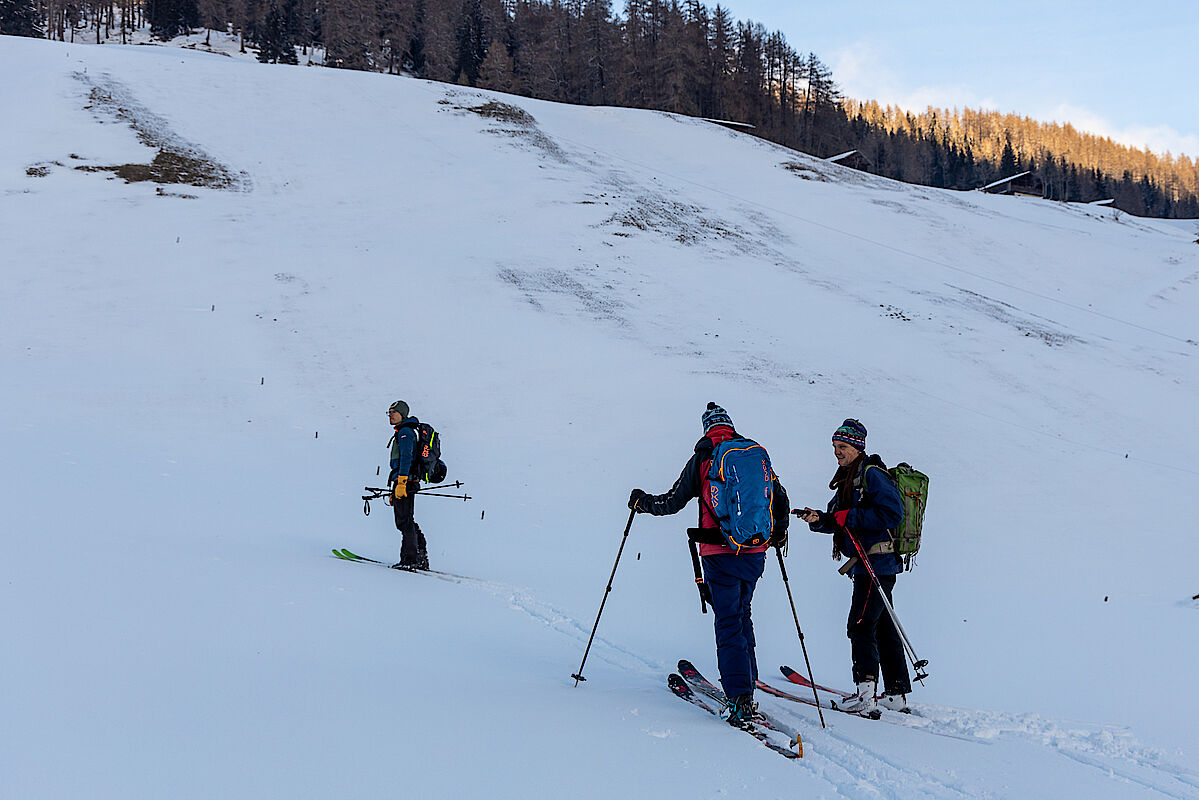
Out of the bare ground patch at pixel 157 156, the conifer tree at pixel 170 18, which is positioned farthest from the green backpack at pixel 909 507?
the conifer tree at pixel 170 18

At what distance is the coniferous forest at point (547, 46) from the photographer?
7394cm

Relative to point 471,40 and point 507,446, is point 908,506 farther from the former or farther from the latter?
point 471,40

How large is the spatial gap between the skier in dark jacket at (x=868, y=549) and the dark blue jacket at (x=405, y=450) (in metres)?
5.21

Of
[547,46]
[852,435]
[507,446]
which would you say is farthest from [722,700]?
[547,46]

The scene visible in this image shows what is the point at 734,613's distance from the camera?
5293 mm

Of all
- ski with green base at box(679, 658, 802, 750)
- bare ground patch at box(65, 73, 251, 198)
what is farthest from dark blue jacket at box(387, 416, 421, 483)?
bare ground patch at box(65, 73, 251, 198)

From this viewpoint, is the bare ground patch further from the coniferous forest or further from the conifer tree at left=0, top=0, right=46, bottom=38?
the conifer tree at left=0, top=0, right=46, bottom=38

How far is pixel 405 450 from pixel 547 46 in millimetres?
84499

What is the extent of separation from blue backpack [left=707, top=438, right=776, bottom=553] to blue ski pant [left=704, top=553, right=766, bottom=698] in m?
0.14

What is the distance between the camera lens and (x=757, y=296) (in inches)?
1024

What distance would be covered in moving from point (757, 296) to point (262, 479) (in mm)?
18320

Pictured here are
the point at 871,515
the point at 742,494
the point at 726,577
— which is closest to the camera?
the point at 742,494

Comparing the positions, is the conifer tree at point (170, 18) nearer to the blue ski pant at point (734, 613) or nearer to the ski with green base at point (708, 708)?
the ski with green base at point (708, 708)

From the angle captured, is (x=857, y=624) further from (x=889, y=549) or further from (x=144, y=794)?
(x=144, y=794)
